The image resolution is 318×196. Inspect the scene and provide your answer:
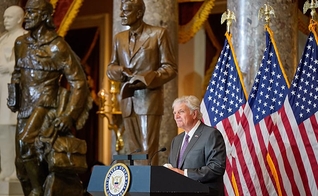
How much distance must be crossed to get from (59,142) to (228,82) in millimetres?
1739

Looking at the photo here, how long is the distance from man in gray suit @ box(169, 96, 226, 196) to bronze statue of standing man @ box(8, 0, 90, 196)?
213 cm

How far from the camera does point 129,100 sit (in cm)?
738

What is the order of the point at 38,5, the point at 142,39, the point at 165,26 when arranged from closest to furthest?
the point at 142,39, the point at 38,5, the point at 165,26

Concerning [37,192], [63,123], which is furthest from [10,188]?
[63,123]

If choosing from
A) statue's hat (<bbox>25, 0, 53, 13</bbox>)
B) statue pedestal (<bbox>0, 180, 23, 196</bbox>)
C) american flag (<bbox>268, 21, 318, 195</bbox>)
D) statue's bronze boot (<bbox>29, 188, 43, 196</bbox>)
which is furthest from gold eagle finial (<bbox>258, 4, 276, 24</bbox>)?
statue pedestal (<bbox>0, 180, 23, 196</bbox>)

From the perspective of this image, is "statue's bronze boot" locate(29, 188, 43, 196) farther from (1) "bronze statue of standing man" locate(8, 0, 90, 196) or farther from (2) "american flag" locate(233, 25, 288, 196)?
(2) "american flag" locate(233, 25, 288, 196)

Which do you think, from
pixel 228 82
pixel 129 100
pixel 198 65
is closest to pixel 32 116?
pixel 129 100

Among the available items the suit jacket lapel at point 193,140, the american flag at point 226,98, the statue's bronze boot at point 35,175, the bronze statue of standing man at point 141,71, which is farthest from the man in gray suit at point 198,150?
the statue's bronze boot at point 35,175

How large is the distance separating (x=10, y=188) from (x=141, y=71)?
248 centimetres

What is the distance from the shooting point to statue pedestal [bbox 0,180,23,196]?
892 cm

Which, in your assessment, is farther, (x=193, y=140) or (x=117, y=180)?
(x=193, y=140)

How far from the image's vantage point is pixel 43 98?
25.2 feet

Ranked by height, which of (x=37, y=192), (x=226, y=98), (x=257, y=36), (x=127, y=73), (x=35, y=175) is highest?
(x=257, y=36)

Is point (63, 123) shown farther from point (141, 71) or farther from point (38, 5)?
point (38, 5)
